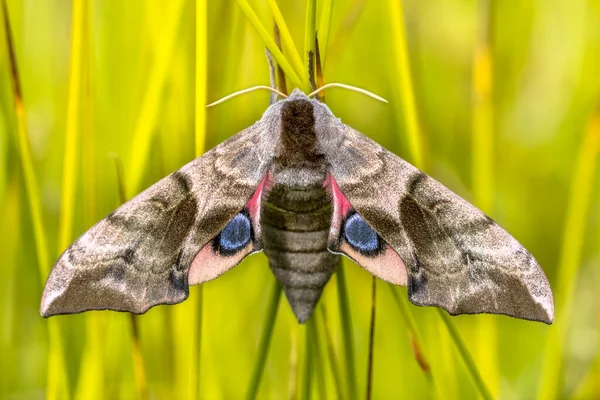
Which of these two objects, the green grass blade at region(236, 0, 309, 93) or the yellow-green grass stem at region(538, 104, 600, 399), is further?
the yellow-green grass stem at region(538, 104, 600, 399)

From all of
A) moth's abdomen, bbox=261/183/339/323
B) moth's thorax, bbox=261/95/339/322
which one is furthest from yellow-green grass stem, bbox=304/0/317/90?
moth's abdomen, bbox=261/183/339/323

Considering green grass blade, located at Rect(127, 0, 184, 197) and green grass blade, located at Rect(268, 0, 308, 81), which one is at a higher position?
green grass blade, located at Rect(268, 0, 308, 81)

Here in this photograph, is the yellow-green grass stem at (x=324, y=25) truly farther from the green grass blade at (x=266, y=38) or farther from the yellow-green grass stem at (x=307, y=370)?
the yellow-green grass stem at (x=307, y=370)

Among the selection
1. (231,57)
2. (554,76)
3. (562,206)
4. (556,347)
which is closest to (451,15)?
(554,76)

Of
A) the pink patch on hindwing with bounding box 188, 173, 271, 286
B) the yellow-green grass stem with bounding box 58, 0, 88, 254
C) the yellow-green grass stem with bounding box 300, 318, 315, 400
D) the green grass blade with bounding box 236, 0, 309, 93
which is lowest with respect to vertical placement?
the yellow-green grass stem with bounding box 300, 318, 315, 400

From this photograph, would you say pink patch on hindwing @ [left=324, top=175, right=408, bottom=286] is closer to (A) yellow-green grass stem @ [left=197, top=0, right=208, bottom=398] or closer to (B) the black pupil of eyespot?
(B) the black pupil of eyespot

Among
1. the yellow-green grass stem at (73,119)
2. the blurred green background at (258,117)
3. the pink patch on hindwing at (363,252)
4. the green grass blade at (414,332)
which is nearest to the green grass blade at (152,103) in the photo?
the blurred green background at (258,117)
